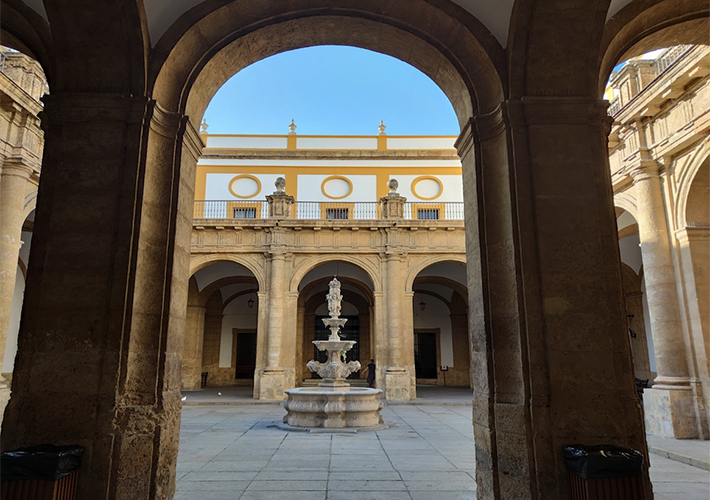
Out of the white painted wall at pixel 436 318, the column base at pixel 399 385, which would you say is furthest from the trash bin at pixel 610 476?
the white painted wall at pixel 436 318

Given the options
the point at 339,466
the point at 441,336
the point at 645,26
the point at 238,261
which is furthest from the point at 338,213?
the point at 645,26

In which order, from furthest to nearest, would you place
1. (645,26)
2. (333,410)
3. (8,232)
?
(8,232), (333,410), (645,26)

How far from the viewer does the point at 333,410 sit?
29.8 ft

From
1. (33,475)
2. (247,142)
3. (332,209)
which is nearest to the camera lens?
(33,475)

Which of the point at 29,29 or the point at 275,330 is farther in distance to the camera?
the point at 275,330

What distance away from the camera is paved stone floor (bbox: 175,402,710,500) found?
467cm

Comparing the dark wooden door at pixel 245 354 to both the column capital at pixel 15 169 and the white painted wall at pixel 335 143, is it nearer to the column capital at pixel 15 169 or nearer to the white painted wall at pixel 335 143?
the white painted wall at pixel 335 143

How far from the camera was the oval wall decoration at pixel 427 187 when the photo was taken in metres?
20.6

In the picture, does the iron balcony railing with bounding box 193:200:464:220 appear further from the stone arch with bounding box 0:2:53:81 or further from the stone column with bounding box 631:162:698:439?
the stone arch with bounding box 0:2:53:81

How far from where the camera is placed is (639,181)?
9.27 metres

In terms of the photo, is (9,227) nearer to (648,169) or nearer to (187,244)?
(187,244)

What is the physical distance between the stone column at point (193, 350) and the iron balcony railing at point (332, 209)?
13.3 feet

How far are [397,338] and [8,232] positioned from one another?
11043 millimetres

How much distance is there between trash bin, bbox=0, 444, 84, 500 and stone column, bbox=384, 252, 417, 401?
13.2 m
